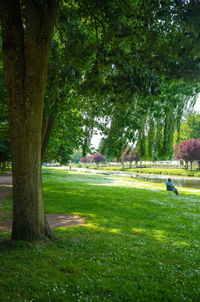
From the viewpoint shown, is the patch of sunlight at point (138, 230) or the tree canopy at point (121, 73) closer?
the tree canopy at point (121, 73)

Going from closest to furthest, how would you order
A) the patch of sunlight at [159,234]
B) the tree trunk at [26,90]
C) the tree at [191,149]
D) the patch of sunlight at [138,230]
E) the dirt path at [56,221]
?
the tree trunk at [26,90], the patch of sunlight at [159,234], the patch of sunlight at [138,230], the dirt path at [56,221], the tree at [191,149]

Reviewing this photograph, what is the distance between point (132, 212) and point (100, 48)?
Result: 8138 mm

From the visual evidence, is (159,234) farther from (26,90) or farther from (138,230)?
(26,90)

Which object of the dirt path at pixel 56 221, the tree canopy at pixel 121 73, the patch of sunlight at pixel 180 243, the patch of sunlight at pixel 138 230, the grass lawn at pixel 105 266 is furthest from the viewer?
the dirt path at pixel 56 221

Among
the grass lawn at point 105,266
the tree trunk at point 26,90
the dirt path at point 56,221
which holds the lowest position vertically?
the dirt path at point 56,221

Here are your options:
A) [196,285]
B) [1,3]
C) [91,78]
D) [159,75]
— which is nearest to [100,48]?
[91,78]

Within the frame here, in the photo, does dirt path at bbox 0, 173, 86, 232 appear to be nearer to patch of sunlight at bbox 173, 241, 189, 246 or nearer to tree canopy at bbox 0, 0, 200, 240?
tree canopy at bbox 0, 0, 200, 240

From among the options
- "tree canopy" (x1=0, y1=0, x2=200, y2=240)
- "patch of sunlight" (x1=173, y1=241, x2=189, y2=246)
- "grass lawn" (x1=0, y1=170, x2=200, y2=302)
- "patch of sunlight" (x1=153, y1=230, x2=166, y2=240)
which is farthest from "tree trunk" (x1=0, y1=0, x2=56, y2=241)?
"patch of sunlight" (x1=173, y1=241, x2=189, y2=246)

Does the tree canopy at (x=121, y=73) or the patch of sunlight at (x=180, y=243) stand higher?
the tree canopy at (x=121, y=73)

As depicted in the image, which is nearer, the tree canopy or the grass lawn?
the grass lawn

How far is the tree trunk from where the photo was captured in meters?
4.88

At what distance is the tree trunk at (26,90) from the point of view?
4883 mm

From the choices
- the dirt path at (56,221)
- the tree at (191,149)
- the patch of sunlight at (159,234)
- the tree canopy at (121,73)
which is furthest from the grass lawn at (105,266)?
the tree at (191,149)

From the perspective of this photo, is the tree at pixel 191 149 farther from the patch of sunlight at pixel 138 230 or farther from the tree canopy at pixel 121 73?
the tree canopy at pixel 121 73
